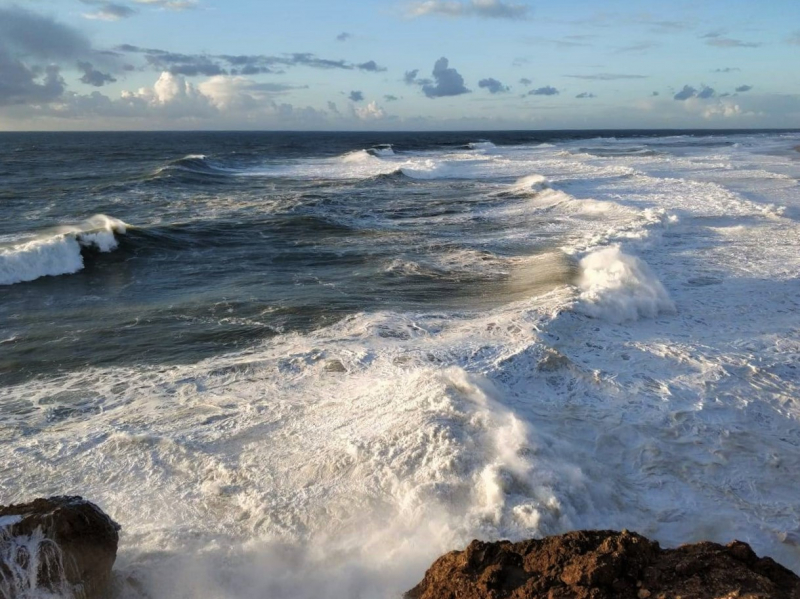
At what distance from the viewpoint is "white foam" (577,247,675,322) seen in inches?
432

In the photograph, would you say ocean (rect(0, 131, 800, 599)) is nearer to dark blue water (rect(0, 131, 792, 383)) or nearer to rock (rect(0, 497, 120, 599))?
dark blue water (rect(0, 131, 792, 383))

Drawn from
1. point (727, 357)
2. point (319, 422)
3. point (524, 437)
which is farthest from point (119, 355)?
point (727, 357)

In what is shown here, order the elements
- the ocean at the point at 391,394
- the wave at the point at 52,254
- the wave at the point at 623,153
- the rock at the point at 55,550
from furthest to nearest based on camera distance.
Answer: the wave at the point at 623,153 < the wave at the point at 52,254 < the ocean at the point at 391,394 < the rock at the point at 55,550

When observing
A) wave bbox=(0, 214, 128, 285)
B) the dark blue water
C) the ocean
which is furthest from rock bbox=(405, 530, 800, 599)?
wave bbox=(0, 214, 128, 285)

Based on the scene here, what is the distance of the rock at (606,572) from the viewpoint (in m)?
3.87

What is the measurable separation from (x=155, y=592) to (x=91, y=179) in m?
36.5

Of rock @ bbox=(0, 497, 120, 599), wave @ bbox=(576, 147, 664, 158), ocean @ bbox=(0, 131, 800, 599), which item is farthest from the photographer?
wave @ bbox=(576, 147, 664, 158)

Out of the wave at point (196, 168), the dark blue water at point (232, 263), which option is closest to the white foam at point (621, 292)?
the dark blue water at point (232, 263)

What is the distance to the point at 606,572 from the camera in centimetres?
397

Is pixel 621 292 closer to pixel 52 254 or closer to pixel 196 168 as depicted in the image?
pixel 52 254

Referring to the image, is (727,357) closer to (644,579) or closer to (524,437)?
(524,437)

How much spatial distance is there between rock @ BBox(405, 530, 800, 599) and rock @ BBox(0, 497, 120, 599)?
235cm

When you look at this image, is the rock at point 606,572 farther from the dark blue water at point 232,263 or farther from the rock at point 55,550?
the dark blue water at point 232,263

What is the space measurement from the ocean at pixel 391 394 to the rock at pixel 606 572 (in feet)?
2.74
